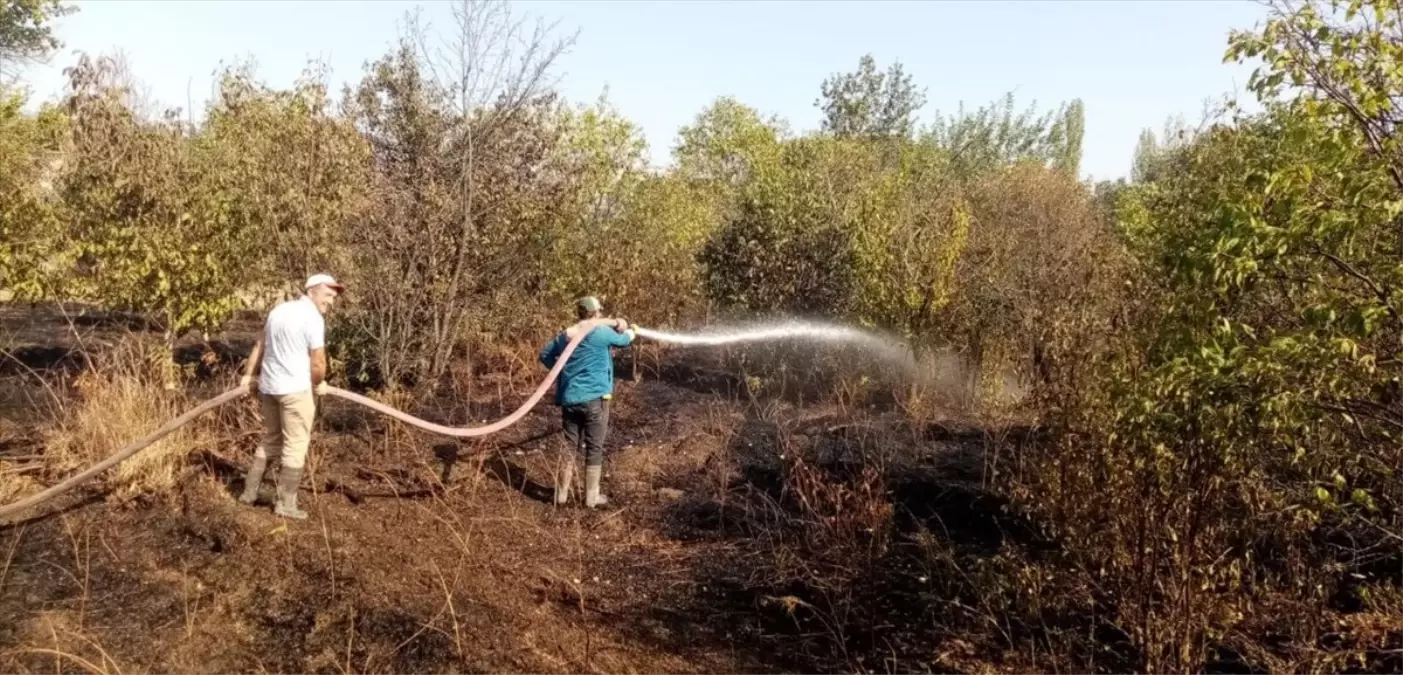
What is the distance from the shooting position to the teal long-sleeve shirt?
24.3ft

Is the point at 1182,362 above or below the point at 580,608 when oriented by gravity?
above

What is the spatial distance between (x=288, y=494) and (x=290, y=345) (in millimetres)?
976

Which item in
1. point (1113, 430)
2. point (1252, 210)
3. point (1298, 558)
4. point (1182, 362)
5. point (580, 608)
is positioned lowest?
point (580, 608)

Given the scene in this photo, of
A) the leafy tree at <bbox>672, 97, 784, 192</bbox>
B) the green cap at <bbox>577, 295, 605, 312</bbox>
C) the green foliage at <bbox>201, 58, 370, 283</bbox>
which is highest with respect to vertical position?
the leafy tree at <bbox>672, 97, 784, 192</bbox>

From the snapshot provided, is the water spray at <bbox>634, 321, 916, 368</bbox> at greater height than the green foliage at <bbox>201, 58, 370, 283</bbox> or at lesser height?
lesser

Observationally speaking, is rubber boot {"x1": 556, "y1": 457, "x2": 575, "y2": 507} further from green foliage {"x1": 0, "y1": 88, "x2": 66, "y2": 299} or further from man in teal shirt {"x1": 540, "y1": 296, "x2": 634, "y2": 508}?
green foliage {"x1": 0, "y1": 88, "x2": 66, "y2": 299}

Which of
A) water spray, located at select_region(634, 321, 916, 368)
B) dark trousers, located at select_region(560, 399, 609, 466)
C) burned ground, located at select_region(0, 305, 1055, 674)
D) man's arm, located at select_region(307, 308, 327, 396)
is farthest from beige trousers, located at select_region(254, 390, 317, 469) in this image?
water spray, located at select_region(634, 321, 916, 368)

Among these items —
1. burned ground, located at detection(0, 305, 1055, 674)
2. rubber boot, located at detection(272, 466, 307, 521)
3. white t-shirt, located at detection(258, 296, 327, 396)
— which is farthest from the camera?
rubber boot, located at detection(272, 466, 307, 521)

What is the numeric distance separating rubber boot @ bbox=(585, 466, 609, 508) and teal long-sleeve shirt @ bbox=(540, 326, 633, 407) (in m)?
0.52

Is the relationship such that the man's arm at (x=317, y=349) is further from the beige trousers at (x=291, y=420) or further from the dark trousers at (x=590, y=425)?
the dark trousers at (x=590, y=425)

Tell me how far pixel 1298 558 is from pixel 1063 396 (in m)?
1.32

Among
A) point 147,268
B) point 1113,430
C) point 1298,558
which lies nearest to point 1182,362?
point 1113,430

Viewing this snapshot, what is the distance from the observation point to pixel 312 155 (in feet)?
27.8

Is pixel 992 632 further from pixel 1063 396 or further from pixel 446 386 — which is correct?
pixel 446 386
